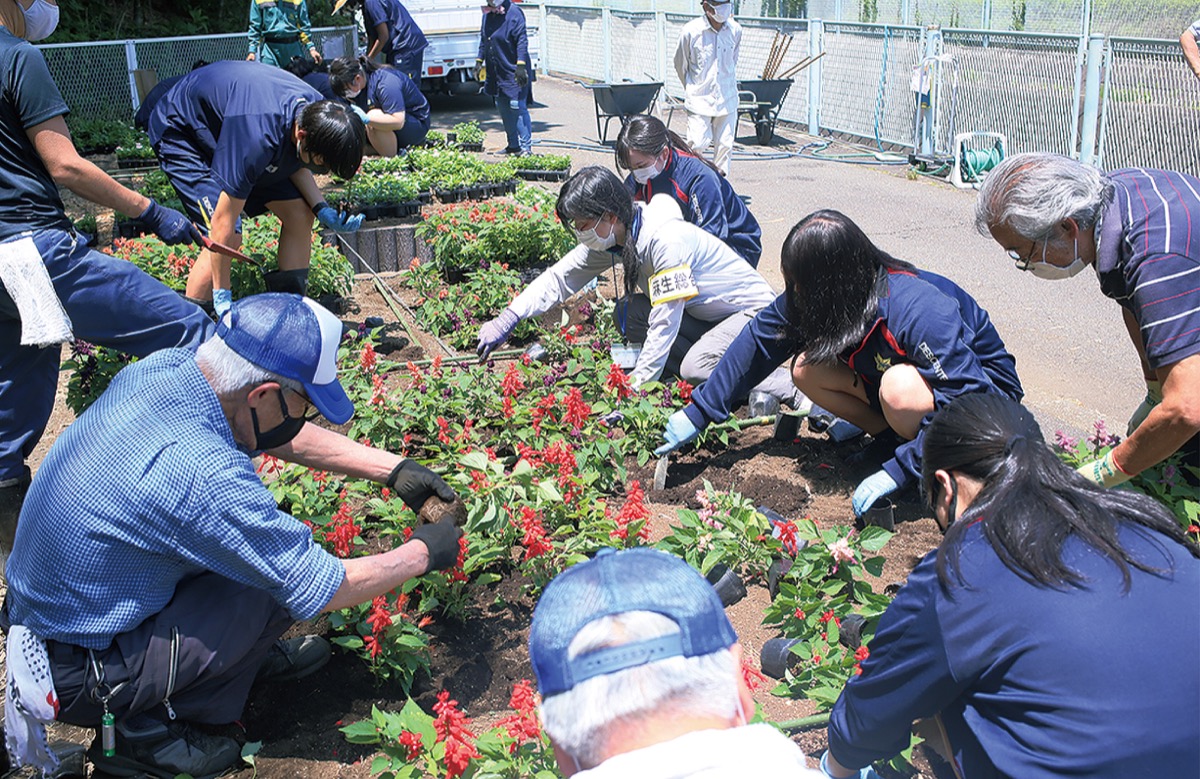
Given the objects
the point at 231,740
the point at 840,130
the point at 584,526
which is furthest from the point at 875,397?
the point at 840,130

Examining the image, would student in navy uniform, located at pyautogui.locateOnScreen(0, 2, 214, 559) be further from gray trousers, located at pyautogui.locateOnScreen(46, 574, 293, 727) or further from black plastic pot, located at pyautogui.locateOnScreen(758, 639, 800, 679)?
black plastic pot, located at pyautogui.locateOnScreen(758, 639, 800, 679)

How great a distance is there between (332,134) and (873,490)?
9.81ft

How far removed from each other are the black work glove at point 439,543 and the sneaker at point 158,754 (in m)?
0.74

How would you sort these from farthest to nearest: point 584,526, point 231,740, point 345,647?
1. point 584,526
2. point 345,647
3. point 231,740

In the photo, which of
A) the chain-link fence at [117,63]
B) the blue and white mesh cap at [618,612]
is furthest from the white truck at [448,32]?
the blue and white mesh cap at [618,612]

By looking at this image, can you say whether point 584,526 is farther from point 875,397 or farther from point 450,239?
point 450,239

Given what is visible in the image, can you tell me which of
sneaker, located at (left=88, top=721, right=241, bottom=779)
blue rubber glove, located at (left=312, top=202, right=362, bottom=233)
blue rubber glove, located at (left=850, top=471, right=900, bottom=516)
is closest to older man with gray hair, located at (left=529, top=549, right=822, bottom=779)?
sneaker, located at (left=88, top=721, right=241, bottom=779)

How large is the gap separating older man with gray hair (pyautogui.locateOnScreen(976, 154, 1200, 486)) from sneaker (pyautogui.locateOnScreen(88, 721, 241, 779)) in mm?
2745

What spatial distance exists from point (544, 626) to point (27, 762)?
190 cm

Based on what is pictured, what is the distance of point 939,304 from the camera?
3.68 m

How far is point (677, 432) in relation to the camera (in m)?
4.26

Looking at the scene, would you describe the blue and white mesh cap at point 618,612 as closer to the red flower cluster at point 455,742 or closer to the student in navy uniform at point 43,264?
the red flower cluster at point 455,742

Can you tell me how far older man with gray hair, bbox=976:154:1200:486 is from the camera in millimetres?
2957

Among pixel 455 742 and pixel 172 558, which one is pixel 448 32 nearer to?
pixel 172 558
